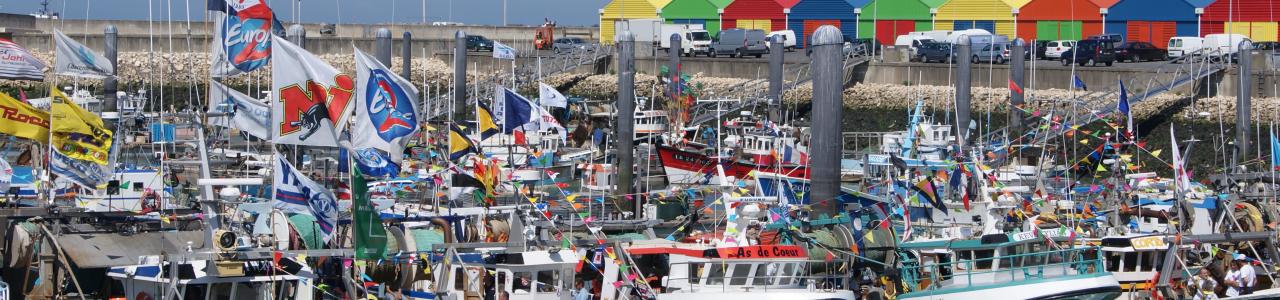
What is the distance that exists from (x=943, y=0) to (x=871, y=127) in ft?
45.6

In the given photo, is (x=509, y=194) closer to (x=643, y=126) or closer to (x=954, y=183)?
(x=954, y=183)

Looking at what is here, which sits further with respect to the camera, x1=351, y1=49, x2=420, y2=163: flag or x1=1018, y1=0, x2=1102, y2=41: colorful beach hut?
x1=1018, y1=0, x2=1102, y2=41: colorful beach hut

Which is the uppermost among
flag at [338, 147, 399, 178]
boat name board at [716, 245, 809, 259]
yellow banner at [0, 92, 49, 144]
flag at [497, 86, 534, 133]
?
flag at [497, 86, 534, 133]

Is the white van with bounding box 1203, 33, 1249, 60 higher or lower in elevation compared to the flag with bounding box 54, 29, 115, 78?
higher

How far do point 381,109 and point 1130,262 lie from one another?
927 cm

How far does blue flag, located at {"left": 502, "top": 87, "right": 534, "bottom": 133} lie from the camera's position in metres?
29.4

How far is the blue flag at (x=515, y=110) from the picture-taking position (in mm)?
29375

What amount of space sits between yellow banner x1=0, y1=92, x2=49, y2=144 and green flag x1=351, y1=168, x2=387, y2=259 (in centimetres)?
523

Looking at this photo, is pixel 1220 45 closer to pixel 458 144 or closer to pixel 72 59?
pixel 458 144

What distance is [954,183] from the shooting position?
23.8 m

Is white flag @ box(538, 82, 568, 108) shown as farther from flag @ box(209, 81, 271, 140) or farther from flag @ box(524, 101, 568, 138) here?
flag @ box(209, 81, 271, 140)

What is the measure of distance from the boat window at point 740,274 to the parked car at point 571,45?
1468 inches

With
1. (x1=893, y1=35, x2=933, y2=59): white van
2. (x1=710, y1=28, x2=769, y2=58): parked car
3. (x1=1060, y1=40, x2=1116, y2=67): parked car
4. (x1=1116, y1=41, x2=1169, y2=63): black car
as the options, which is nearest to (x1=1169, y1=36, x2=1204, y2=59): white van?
(x1=1116, y1=41, x2=1169, y2=63): black car

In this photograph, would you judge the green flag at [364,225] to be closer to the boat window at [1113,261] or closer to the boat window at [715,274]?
the boat window at [715,274]
